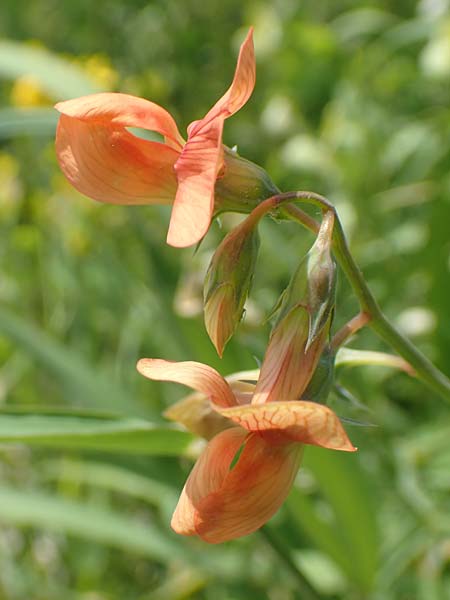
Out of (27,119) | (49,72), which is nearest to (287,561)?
(27,119)

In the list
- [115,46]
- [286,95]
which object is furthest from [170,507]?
[115,46]

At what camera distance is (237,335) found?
1.28m

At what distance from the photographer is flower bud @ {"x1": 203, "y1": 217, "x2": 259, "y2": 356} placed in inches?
27.1

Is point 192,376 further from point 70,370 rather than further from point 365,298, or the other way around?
point 70,370

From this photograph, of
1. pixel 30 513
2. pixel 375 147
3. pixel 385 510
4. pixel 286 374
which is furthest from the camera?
pixel 375 147

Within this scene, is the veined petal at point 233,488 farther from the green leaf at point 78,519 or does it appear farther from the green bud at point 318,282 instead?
the green leaf at point 78,519

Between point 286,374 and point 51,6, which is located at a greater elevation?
point 286,374

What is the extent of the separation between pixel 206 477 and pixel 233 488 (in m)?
0.02

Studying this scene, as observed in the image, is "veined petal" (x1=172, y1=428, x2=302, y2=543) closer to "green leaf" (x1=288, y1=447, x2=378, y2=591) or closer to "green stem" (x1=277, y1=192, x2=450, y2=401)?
"green stem" (x1=277, y1=192, x2=450, y2=401)

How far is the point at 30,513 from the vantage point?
1.45 m

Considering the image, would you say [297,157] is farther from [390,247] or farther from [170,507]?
[170,507]

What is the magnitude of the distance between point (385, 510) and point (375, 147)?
0.79 metres

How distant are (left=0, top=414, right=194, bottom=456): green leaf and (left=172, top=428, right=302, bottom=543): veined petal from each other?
0.23m

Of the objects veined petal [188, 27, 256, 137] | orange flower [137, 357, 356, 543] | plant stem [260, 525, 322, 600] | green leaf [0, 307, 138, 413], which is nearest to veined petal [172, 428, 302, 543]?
orange flower [137, 357, 356, 543]
